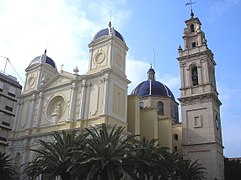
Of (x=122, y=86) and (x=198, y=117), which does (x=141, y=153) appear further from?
(x=198, y=117)

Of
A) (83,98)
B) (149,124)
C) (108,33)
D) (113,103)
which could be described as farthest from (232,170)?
(108,33)

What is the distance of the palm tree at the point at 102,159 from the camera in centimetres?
2105

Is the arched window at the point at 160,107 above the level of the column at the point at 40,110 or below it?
above

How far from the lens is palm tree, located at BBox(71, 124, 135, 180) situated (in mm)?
21047

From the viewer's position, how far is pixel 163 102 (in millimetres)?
50906

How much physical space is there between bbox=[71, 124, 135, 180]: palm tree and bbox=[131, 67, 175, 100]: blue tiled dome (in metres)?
29.6

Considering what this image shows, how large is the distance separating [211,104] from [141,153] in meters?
17.1

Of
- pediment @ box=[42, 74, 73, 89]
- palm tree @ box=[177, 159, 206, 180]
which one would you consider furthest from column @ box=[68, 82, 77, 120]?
palm tree @ box=[177, 159, 206, 180]

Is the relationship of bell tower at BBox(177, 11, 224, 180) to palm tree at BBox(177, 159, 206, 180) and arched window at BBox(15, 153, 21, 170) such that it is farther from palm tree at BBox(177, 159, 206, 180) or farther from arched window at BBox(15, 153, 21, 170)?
arched window at BBox(15, 153, 21, 170)

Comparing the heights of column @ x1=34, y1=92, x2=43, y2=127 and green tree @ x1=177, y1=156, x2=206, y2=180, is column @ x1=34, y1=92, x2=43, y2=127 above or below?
above

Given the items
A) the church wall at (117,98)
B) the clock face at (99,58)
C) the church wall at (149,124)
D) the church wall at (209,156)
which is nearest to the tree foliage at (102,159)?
the church wall at (117,98)

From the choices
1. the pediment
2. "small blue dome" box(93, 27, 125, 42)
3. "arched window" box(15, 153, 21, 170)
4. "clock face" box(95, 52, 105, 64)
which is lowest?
"arched window" box(15, 153, 21, 170)

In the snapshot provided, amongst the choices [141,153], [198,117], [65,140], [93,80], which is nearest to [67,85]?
[93,80]

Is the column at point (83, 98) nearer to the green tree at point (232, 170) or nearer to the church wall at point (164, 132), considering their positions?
the church wall at point (164, 132)
